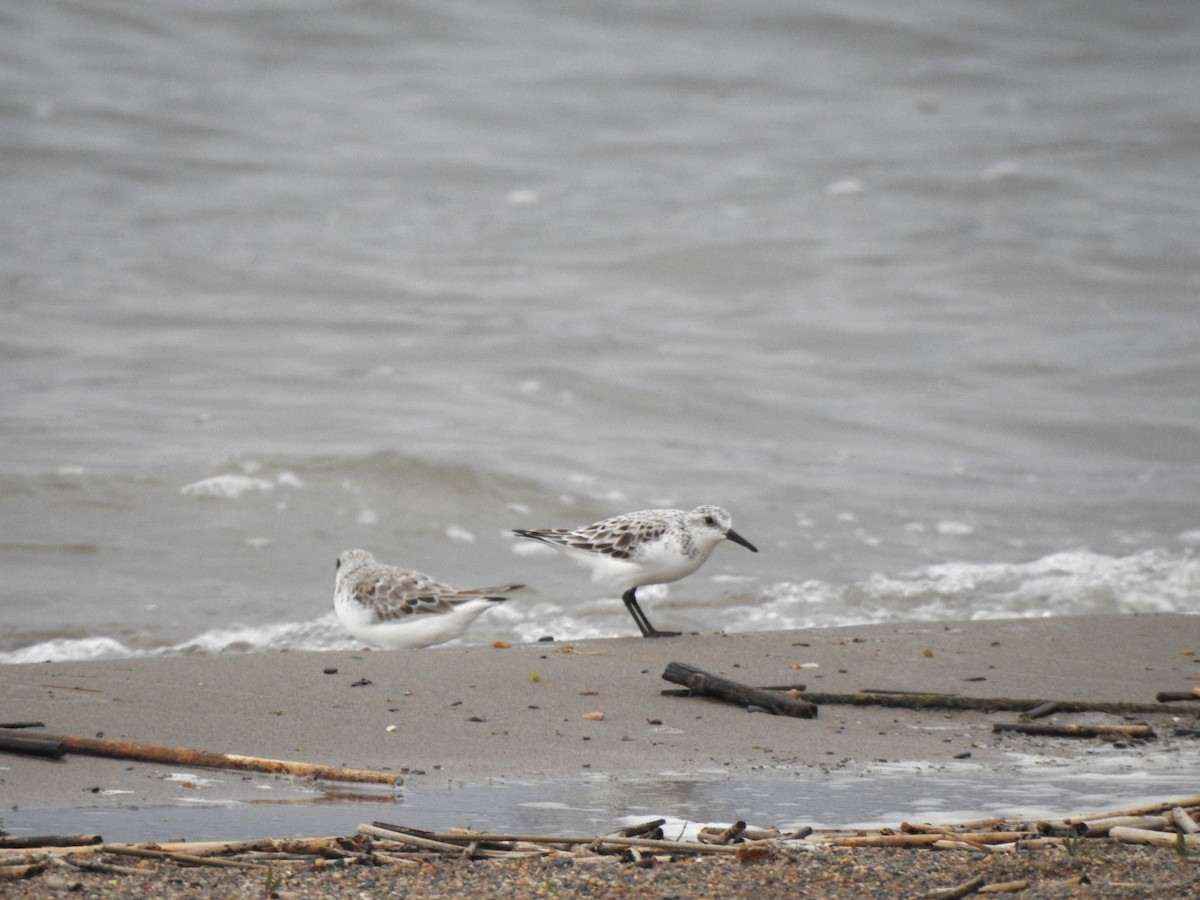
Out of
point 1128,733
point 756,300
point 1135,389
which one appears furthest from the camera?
point 756,300

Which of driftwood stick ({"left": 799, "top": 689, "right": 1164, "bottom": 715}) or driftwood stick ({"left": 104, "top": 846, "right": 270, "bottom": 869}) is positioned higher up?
driftwood stick ({"left": 104, "top": 846, "right": 270, "bottom": 869})

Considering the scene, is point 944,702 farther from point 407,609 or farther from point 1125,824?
point 407,609

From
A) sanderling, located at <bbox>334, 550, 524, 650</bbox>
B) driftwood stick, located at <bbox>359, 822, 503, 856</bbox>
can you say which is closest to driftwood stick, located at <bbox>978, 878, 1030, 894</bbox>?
driftwood stick, located at <bbox>359, 822, 503, 856</bbox>

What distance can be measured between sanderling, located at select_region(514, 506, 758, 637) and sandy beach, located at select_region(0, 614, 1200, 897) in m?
0.37

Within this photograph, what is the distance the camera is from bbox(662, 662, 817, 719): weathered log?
556 centimetres

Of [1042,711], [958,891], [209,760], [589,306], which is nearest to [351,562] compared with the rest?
[209,760]

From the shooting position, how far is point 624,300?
57.5 feet

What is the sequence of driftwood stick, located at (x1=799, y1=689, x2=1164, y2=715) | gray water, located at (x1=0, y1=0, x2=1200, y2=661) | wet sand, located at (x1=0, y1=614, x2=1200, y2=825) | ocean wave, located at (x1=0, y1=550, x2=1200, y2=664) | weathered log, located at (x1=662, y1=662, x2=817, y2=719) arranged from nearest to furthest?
wet sand, located at (x1=0, y1=614, x2=1200, y2=825)
weathered log, located at (x1=662, y1=662, x2=817, y2=719)
driftwood stick, located at (x1=799, y1=689, x2=1164, y2=715)
ocean wave, located at (x1=0, y1=550, x2=1200, y2=664)
gray water, located at (x1=0, y1=0, x2=1200, y2=661)

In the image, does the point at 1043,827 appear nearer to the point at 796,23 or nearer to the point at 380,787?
the point at 380,787

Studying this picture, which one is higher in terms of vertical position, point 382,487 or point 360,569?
point 360,569

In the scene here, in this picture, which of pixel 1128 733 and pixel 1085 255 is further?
pixel 1085 255

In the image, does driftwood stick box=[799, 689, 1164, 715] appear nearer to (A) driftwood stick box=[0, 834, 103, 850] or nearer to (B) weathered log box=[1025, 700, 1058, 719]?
(B) weathered log box=[1025, 700, 1058, 719]

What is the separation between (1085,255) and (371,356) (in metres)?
9.43

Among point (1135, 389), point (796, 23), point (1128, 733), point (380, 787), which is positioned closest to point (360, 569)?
point (380, 787)
